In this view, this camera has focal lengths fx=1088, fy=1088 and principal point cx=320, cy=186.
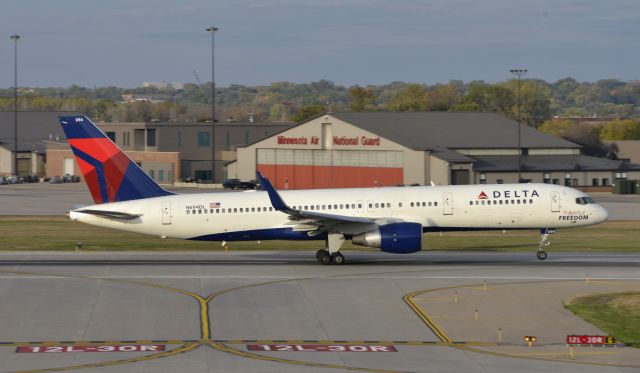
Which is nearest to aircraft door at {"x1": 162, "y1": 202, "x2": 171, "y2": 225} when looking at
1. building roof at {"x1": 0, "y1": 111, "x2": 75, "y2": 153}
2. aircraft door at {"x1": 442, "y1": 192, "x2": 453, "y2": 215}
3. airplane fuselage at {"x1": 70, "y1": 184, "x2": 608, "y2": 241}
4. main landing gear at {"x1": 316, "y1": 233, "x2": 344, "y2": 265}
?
airplane fuselage at {"x1": 70, "y1": 184, "x2": 608, "y2": 241}

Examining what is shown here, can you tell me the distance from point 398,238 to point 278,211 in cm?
638

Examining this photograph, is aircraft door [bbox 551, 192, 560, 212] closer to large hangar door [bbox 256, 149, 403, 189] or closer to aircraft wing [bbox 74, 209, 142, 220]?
aircraft wing [bbox 74, 209, 142, 220]

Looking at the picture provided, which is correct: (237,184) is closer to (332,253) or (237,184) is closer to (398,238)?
(332,253)

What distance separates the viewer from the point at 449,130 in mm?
135875

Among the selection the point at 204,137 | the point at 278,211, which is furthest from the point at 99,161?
the point at 204,137

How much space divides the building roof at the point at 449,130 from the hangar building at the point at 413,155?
0.12 m

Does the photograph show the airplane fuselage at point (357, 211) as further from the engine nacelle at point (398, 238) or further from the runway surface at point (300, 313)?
the engine nacelle at point (398, 238)

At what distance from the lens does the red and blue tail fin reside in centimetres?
5381

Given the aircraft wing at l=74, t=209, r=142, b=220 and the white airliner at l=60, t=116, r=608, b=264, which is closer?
the aircraft wing at l=74, t=209, r=142, b=220

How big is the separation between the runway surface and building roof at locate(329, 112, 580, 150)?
2831 inches

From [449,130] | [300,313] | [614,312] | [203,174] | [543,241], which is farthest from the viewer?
[203,174]

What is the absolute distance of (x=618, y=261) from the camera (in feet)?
183

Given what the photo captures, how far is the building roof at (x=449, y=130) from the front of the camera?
130 m

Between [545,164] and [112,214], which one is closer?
[112,214]
